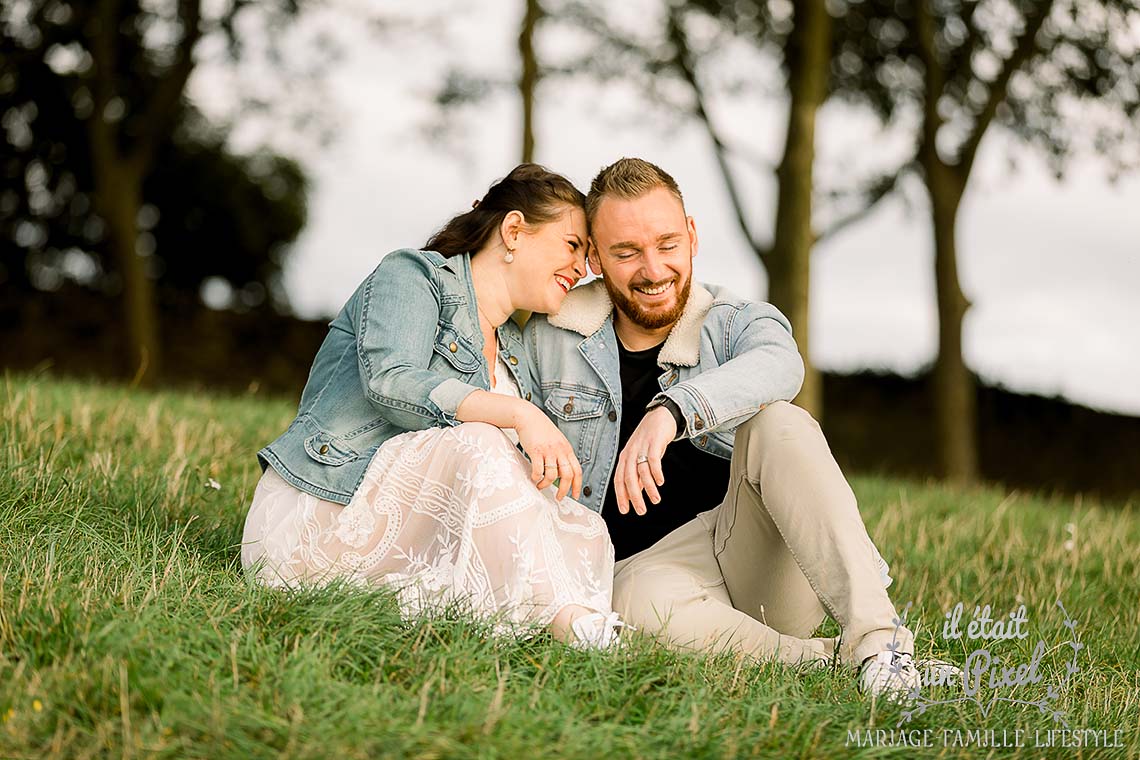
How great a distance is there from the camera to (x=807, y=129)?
31.6 ft

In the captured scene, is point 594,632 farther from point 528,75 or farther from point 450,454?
point 528,75

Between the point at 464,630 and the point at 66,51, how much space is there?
507 inches

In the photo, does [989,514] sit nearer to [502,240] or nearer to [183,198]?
[502,240]

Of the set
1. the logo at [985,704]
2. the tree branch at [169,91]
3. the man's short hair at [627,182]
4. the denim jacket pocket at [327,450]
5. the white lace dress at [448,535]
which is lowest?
the logo at [985,704]

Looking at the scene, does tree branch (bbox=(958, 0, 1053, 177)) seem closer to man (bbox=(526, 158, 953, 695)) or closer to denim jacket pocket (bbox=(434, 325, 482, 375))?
man (bbox=(526, 158, 953, 695))

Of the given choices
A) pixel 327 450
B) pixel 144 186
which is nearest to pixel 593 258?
pixel 327 450

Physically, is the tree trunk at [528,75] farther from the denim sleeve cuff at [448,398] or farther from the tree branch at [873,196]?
the denim sleeve cuff at [448,398]

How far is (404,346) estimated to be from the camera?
3.53 meters

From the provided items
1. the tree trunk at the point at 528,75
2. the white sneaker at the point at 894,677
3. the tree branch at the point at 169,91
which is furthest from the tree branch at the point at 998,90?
the white sneaker at the point at 894,677

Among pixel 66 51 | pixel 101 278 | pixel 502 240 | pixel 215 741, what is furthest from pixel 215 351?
pixel 215 741

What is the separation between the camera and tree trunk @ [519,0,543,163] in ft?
33.7

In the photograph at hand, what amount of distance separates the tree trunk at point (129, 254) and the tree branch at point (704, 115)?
5917 mm

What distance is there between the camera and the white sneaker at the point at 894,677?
3.15 meters

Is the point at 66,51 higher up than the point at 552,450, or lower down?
higher up
